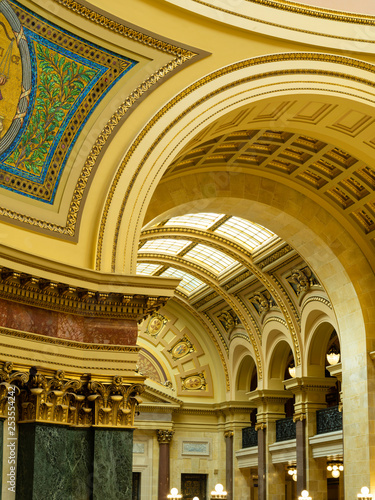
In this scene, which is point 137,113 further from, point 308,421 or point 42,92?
point 308,421

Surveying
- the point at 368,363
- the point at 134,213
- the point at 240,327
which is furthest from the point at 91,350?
the point at 240,327

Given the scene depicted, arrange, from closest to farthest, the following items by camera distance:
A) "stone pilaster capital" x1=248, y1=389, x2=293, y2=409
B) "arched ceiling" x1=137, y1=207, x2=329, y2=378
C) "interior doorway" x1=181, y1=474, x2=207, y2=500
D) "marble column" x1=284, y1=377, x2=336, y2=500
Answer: "arched ceiling" x1=137, y1=207, x2=329, y2=378 → "marble column" x1=284, y1=377, x2=336, y2=500 → "stone pilaster capital" x1=248, y1=389, x2=293, y2=409 → "interior doorway" x1=181, y1=474, x2=207, y2=500

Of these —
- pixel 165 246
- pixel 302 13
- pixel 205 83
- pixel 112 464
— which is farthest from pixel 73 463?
pixel 165 246

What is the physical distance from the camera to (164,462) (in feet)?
89.7

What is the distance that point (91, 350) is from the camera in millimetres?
10562

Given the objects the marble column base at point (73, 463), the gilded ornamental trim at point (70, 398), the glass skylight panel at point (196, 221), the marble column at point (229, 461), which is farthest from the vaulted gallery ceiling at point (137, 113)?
the marble column at point (229, 461)

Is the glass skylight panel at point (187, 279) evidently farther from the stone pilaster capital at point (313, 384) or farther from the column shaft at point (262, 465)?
the stone pilaster capital at point (313, 384)

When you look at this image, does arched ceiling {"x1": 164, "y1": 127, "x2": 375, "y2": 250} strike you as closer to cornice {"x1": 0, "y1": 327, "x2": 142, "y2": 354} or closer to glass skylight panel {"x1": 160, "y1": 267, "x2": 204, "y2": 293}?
cornice {"x1": 0, "y1": 327, "x2": 142, "y2": 354}

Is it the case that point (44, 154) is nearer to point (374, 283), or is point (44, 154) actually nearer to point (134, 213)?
point (134, 213)

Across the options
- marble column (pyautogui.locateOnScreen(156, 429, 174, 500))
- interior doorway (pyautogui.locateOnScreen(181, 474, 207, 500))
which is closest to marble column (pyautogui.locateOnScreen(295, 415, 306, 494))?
marble column (pyautogui.locateOnScreen(156, 429, 174, 500))

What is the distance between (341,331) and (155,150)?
801cm

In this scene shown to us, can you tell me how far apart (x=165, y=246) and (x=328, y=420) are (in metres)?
7.05

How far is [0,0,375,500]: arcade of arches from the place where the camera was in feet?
33.0

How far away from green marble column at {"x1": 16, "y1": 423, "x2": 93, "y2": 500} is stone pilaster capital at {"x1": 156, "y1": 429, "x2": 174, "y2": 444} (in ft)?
58.2
